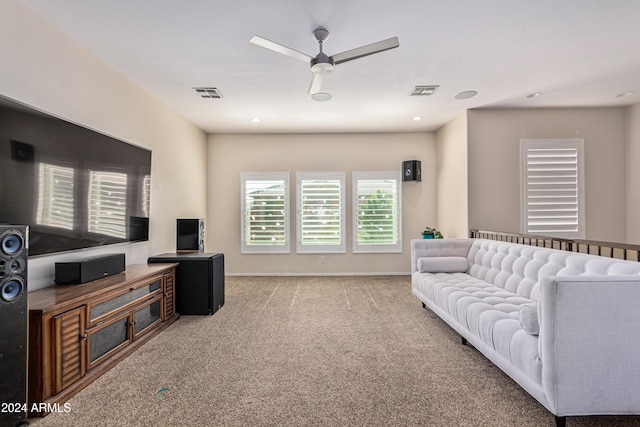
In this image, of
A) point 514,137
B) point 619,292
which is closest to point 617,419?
point 619,292

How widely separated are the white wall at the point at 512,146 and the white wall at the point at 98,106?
4246 millimetres

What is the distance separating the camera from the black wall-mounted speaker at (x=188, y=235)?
14.6ft

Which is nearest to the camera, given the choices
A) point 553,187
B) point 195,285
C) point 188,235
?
point 195,285

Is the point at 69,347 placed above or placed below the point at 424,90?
below

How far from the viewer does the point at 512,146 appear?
4.68 m

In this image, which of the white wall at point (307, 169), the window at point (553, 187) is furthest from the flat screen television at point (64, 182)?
the window at point (553, 187)

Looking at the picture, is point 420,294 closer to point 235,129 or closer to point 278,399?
point 278,399

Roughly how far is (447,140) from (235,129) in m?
3.79

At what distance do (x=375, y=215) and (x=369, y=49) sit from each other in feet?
12.3

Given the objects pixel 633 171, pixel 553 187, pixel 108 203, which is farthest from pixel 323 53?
pixel 633 171

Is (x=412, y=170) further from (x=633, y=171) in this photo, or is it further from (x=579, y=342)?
(x=579, y=342)

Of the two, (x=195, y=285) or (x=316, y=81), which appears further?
(x=195, y=285)

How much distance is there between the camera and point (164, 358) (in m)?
2.62

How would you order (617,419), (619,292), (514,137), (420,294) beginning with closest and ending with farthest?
(619,292) → (617,419) → (420,294) → (514,137)
